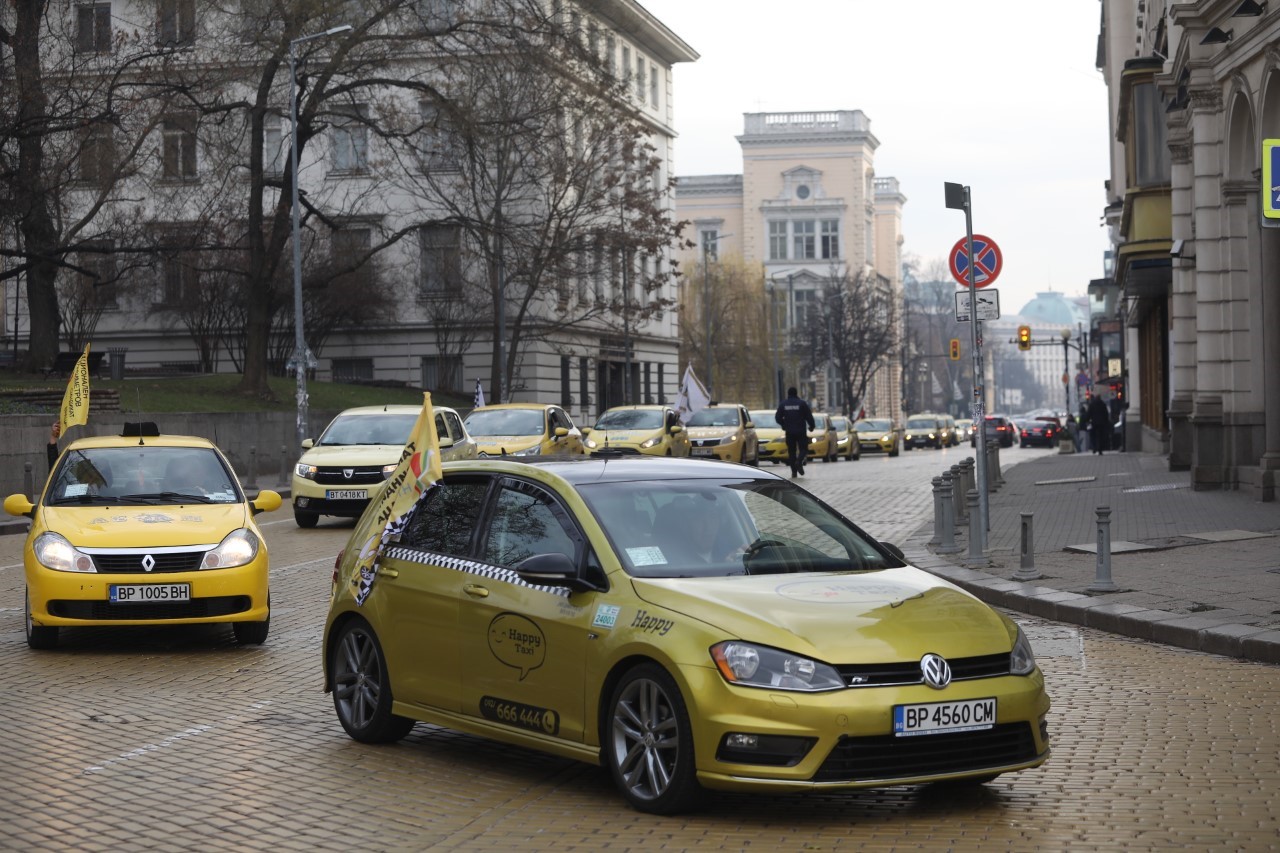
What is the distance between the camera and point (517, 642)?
25.1 feet

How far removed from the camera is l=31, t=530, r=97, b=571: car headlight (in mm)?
11930

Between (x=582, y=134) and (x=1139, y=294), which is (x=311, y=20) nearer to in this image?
(x=582, y=134)

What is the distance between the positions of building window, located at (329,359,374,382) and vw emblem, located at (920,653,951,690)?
61.3m

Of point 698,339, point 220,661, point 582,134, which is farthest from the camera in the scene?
point 698,339

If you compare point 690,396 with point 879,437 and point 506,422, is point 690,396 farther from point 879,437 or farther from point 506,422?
point 506,422

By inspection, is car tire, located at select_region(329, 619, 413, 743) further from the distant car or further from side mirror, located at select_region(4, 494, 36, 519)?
the distant car

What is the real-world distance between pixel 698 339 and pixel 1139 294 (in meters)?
48.9

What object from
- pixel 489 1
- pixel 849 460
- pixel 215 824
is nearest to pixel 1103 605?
pixel 215 824

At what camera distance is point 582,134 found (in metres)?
55.6

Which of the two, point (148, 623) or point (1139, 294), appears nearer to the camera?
point (148, 623)

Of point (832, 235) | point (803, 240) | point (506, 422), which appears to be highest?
point (832, 235)

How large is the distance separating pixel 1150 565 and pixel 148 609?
9.16 metres

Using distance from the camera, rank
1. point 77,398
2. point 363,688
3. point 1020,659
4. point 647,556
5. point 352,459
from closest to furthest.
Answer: point 1020,659 < point 647,556 < point 363,688 < point 77,398 < point 352,459

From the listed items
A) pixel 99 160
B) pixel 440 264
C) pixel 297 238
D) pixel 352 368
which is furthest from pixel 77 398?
pixel 352 368
